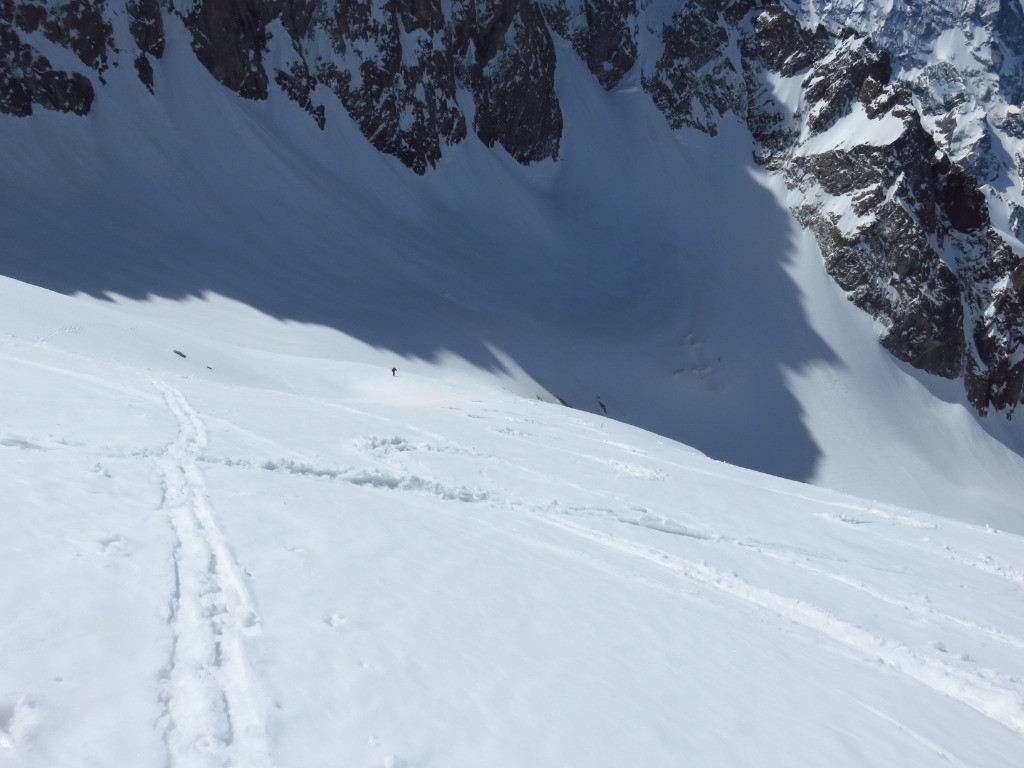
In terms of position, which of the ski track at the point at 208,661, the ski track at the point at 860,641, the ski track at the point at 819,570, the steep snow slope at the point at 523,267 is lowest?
the ski track at the point at 208,661

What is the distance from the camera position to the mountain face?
141 feet

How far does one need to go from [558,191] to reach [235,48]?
2816 centimetres

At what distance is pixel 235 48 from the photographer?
152ft

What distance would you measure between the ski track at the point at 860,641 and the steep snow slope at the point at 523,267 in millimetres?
21964

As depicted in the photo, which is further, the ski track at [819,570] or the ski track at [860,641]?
the ski track at [819,570]

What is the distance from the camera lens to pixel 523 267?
169 ft

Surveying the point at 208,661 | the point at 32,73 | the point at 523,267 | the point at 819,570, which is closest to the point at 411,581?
the point at 208,661

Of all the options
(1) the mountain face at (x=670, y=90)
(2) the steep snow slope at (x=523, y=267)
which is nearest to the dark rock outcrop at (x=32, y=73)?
(1) the mountain face at (x=670, y=90)

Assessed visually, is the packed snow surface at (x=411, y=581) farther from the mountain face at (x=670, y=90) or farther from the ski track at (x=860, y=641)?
the mountain face at (x=670, y=90)

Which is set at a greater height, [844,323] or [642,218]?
[642,218]

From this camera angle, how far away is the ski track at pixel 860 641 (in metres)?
5.82

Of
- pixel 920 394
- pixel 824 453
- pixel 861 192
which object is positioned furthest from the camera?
pixel 861 192

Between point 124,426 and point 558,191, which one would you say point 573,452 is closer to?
point 124,426

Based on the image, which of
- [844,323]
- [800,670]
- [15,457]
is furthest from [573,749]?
[844,323]
